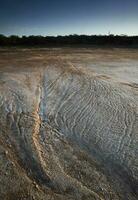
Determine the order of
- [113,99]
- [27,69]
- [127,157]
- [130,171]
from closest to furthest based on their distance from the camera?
[130,171]
[127,157]
[113,99]
[27,69]

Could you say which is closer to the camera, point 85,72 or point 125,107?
point 125,107

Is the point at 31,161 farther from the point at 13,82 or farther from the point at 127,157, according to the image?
the point at 13,82

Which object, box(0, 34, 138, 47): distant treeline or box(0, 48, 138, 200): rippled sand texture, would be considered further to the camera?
box(0, 34, 138, 47): distant treeline

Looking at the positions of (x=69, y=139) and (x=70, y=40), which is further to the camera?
(x=70, y=40)

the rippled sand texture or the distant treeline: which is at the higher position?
the distant treeline

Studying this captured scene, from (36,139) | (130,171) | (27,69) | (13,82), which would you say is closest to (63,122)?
(36,139)

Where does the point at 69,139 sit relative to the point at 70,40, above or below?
below
